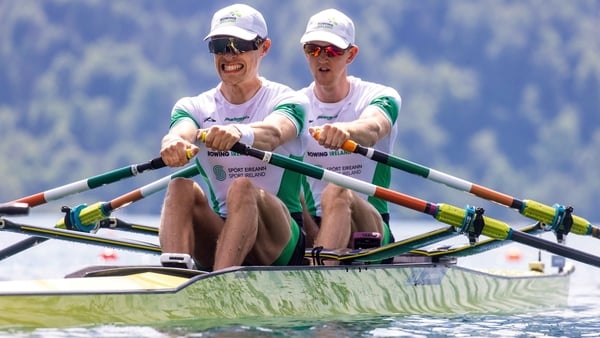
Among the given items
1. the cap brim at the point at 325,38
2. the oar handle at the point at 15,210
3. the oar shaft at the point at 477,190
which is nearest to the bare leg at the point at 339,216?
the oar shaft at the point at 477,190

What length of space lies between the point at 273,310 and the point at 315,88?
2.75 meters

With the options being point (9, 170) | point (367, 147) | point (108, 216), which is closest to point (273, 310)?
point (367, 147)

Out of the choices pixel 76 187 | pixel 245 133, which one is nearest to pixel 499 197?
pixel 245 133

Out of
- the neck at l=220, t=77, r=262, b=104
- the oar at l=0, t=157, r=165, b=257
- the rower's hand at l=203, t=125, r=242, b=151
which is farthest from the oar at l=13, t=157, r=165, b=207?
the rower's hand at l=203, t=125, r=242, b=151

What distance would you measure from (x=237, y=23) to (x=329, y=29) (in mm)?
1477

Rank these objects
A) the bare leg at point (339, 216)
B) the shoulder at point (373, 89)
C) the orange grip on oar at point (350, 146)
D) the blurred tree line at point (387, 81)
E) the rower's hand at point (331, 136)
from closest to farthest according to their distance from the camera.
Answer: the rower's hand at point (331, 136) → the orange grip on oar at point (350, 146) → the bare leg at point (339, 216) → the shoulder at point (373, 89) → the blurred tree line at point (387, 81)

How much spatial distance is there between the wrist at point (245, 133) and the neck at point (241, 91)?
1.70 ft

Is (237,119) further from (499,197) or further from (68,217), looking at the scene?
(499,197)

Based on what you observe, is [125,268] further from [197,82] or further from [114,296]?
[197,82]

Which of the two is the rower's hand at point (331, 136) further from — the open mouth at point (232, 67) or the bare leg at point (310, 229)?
the bare leg at point (310, 229)

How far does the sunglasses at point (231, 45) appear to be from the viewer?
8.75 m

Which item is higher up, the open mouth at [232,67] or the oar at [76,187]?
the open mouth at [232,67]

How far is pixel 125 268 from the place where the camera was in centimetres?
825

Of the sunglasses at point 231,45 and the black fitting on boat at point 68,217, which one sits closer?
the sunglasses at point 231,45
